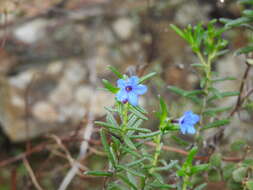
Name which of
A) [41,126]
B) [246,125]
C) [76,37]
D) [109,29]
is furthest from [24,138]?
[246,125]

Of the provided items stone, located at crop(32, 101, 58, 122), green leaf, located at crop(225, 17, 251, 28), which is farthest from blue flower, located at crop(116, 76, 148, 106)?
stone, located at crop(32, 101, 58, 122)

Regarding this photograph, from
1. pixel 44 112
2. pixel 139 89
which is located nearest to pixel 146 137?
pixel 139 89

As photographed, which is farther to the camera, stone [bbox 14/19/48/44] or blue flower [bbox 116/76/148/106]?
Answer: stone [bbox 14/19/48/44]

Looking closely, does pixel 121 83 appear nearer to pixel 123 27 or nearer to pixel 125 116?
pixel 125 116

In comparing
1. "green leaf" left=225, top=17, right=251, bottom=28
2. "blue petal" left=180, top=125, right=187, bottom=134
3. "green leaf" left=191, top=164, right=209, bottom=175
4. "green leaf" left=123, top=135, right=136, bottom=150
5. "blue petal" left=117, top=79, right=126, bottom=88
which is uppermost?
"green leaf" left=225, top=17, right=251, bottom=28

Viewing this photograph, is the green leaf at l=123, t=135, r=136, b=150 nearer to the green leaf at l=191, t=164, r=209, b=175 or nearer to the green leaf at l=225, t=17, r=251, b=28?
the green leaf at l=191, t=164, r=209, b=175

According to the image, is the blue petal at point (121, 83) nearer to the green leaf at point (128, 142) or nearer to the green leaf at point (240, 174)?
the green leaf at point (128, 142)
